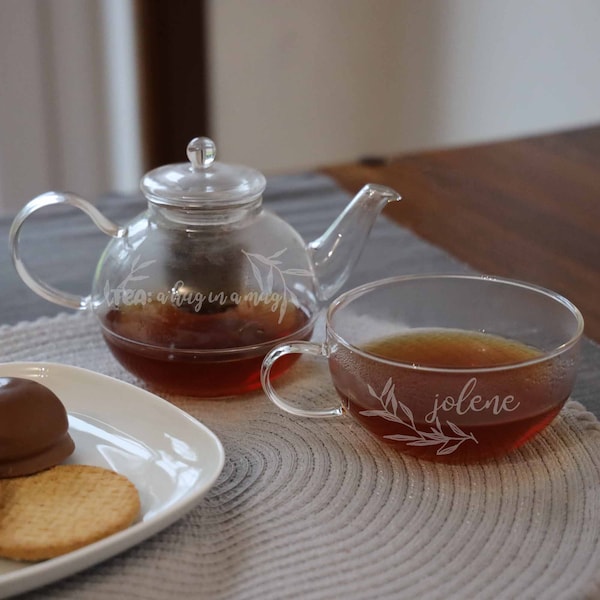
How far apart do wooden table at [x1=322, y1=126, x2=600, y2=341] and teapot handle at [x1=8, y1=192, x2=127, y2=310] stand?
0.41 meters

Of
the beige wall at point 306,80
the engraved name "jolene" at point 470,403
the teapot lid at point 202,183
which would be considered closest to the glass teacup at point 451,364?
the engraved name "jolene" at point 470,403

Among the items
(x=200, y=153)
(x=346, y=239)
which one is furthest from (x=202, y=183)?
(x=346, y=239)

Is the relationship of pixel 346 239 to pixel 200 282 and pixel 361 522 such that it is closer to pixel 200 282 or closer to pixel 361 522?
pixel 200 282

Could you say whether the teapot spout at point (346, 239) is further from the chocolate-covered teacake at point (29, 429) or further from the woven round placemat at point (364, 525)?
the chocolate-covered teacake at point (29, 429)

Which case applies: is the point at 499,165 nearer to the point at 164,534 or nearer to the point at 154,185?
the point at 154,185

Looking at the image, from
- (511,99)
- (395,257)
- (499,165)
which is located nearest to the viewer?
(395,257)

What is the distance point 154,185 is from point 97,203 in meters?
0.45

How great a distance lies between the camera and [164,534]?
1.59 ft

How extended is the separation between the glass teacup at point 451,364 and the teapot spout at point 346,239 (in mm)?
52

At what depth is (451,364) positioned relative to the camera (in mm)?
611

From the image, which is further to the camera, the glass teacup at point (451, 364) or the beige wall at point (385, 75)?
the beige wall at point (385, 75)

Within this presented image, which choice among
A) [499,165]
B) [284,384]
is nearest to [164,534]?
[284,384]

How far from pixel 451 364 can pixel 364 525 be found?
0.52ft

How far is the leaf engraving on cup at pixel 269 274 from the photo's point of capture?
0.66 m
